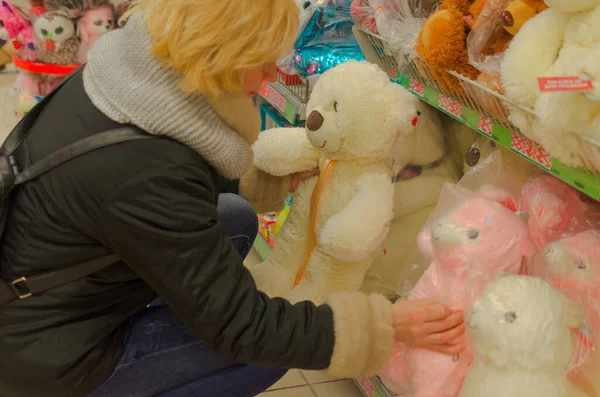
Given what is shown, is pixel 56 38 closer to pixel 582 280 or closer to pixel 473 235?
pixel 473 235

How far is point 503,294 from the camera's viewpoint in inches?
42.6

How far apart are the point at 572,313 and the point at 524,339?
110 millimetres

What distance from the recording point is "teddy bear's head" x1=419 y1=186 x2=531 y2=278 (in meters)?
1.20

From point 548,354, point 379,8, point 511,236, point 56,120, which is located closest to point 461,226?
point 511,236

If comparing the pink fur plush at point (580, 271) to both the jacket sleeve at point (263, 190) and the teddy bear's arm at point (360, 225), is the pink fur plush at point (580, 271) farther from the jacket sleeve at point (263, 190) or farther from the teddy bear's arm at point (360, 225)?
the jacket sleeve at point (263, 190)

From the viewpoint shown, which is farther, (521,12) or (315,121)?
(315,121)

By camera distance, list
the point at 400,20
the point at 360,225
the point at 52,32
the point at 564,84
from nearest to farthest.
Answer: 1. the point at 564,84
2. the point at 360,225
3. the point at 400,20
4. the point at 52,32

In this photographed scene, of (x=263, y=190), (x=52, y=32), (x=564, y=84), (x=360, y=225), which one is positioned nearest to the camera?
(x=564, y=84)

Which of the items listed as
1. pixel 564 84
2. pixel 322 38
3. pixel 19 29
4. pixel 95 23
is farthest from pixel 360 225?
pixel 19 29

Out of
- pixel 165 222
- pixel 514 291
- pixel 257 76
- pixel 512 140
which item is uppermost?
pixel 257 76

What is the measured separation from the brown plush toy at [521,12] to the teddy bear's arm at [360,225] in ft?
1.60

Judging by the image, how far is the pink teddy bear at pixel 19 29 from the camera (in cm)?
295

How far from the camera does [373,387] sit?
160 cm

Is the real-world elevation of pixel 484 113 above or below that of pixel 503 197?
above
